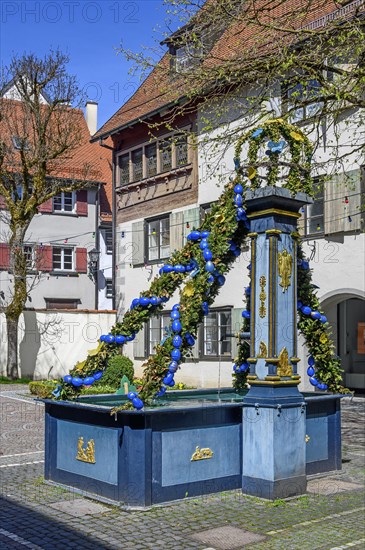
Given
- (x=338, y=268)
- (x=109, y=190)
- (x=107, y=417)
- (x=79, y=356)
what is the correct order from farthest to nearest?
(x=109, y=190) → (x=79, y=356) → (x=338, y=268) → (x=107, y=417)

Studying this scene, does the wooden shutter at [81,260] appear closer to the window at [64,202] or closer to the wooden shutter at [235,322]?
the window at [64,202]

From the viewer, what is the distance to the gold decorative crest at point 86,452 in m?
8.64

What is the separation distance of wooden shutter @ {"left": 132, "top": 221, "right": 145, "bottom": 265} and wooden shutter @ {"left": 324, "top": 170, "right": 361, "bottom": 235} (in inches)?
382

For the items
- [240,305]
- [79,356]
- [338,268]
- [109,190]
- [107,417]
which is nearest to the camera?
[107,417]

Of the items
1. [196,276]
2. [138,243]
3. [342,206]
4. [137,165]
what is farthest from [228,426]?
[137,165]

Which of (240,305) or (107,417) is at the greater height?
(240,305)

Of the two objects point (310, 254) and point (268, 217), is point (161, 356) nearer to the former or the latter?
point (268, 217)

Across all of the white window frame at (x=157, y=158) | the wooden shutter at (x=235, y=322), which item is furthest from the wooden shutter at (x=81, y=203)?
the wooden shutter at (x=235, y=322)

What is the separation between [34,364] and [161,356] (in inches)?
837

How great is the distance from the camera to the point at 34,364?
95.5 feet

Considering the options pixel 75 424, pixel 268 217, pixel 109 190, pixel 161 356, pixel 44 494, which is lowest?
pixel 44 494

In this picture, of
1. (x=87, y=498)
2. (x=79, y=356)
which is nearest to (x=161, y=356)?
(x=87, y=498)

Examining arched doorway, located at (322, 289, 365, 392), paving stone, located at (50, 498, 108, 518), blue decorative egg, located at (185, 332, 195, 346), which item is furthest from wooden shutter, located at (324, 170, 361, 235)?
paving stone, located at (50, 498, 108, 518)

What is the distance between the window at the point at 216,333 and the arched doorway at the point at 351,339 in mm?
3306
